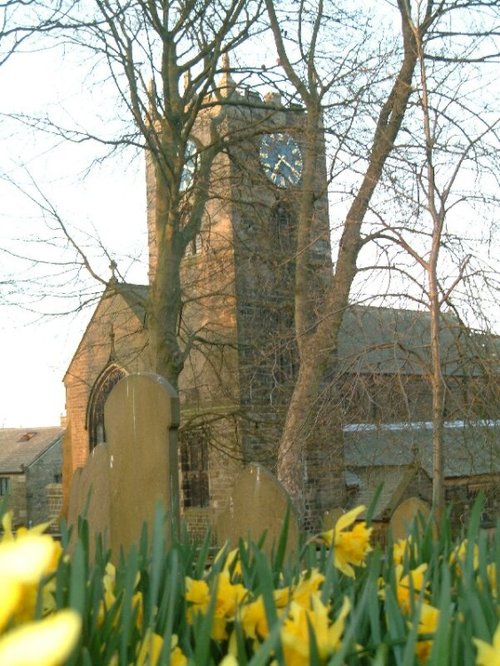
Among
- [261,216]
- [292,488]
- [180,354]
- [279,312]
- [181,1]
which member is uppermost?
[181,1]

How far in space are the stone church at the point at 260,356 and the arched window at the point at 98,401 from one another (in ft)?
0.15

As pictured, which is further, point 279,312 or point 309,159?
point 279,312

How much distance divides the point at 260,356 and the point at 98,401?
14.0 m

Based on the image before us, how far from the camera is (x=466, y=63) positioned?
1038cm

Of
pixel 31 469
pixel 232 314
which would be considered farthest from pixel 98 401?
pixel 31 469

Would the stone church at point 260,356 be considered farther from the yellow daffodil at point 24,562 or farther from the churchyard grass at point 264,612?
the yellow daffodil at point 24,562

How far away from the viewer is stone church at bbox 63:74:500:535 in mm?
11203

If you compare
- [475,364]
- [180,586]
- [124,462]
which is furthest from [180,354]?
[180,586]

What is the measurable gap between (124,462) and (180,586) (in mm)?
3257

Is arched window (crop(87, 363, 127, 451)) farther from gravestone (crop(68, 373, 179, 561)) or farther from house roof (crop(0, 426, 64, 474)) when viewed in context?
gravestone (crop(68, 373, 179, 561))

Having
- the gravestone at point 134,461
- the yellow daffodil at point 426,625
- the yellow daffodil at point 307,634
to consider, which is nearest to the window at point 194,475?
the gravestone at point 134,461

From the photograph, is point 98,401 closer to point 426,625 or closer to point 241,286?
point 241,286

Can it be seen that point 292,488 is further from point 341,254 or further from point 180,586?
point 180,586

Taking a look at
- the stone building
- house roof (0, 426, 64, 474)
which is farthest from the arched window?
house roof (0, 426, 64, 474)
